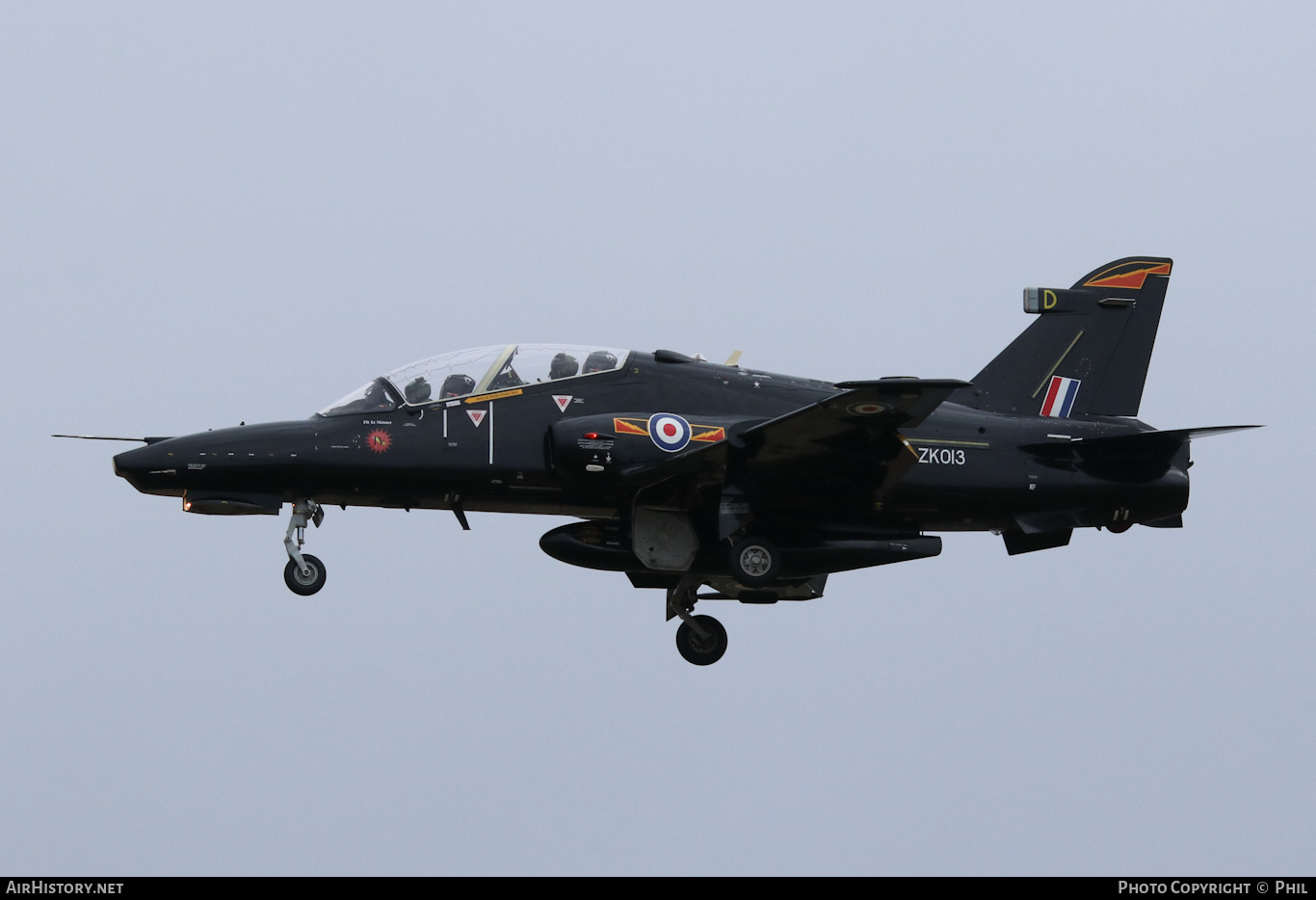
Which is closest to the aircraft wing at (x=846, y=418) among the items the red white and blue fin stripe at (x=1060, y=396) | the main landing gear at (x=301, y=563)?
the red white and blue fin stripe at (x=1060, y=396)

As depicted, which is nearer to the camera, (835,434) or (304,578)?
(835,434)

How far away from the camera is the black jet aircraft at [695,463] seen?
21453 millimetres

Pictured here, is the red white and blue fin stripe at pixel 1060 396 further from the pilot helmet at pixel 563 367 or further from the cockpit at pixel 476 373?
the pilot helmet at pixel 563 367

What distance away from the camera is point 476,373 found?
2216 cm

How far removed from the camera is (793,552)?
2250cm

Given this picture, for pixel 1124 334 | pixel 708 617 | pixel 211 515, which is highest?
pixel 1124 334

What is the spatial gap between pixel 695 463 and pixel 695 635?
151 inches

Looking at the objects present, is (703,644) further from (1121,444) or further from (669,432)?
(1121,444)

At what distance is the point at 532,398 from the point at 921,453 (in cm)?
526

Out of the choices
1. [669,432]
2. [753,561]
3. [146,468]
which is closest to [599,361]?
[669,432]

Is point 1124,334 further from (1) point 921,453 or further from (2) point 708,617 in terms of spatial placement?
(2) point 708,617

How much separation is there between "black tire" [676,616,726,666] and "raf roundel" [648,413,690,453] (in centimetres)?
386

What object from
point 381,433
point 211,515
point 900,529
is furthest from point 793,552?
point 211,515

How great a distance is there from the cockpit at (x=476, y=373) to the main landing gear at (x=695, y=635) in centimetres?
396
